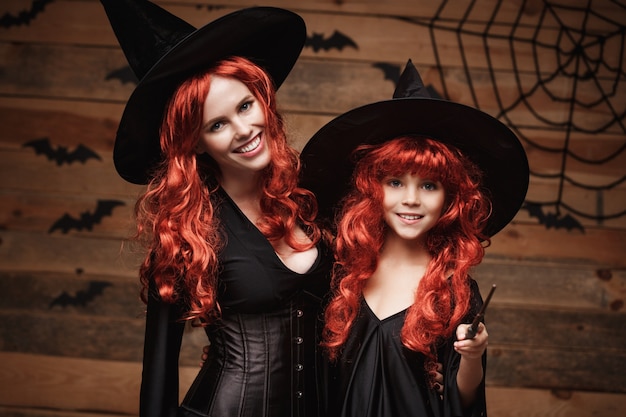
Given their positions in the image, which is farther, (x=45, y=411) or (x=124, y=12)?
(x=45, y=411)

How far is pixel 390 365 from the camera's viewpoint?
1.69m

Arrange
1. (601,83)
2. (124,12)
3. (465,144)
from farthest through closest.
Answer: (601,83) < (465,144) < (124,12)

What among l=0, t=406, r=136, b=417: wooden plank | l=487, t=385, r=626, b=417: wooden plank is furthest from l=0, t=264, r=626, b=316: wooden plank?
l=0, t=406, r=136, b=417: wooden plank

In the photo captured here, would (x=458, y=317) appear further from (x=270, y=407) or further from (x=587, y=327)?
(x=587, y=327)

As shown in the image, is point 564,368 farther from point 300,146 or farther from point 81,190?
point 81,190

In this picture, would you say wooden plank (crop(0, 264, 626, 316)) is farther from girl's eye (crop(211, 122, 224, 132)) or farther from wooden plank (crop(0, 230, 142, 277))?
girl's eye (crop(211, 122, 224, 132))

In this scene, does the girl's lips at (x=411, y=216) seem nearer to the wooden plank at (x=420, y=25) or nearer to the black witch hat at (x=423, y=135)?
the black witch hat at (x=423, y=135)

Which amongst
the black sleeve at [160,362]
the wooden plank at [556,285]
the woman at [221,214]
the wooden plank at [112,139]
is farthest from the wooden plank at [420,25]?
the black sleeve at [160,362]

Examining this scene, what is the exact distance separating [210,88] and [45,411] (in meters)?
2.05

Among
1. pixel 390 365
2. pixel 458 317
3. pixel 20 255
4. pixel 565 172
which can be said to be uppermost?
pixel 565 172

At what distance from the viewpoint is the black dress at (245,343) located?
1686 millimetres

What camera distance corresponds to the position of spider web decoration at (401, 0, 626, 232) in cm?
281

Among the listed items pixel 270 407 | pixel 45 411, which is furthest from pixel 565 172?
pixel 45 411

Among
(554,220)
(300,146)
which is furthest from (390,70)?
(554,220)
